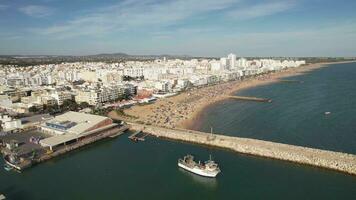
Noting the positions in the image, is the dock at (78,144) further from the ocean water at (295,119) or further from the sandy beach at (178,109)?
the ocean water at (295,119)

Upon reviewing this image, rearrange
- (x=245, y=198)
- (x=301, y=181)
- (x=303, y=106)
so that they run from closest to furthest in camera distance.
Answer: (x=245, y=198) → (x=301, y=181) → (x=303, y=106)

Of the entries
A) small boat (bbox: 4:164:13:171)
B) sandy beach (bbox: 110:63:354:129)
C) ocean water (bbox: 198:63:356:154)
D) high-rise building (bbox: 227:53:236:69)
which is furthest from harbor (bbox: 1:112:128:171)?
high-rise building (bbox: 227:53:236:69)

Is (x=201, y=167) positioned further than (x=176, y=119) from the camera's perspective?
No

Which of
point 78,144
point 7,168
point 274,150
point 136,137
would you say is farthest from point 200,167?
point 7,168

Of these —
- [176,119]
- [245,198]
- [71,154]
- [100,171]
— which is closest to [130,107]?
[176,119]

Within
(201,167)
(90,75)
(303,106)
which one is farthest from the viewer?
(90,75)

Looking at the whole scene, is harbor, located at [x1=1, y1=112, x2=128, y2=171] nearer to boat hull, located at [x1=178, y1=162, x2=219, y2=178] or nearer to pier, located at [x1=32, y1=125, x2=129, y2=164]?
pier, located at [x1=32, y1=125, x2=129, y2=164]

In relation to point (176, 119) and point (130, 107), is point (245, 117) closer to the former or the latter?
point (176, 119)
